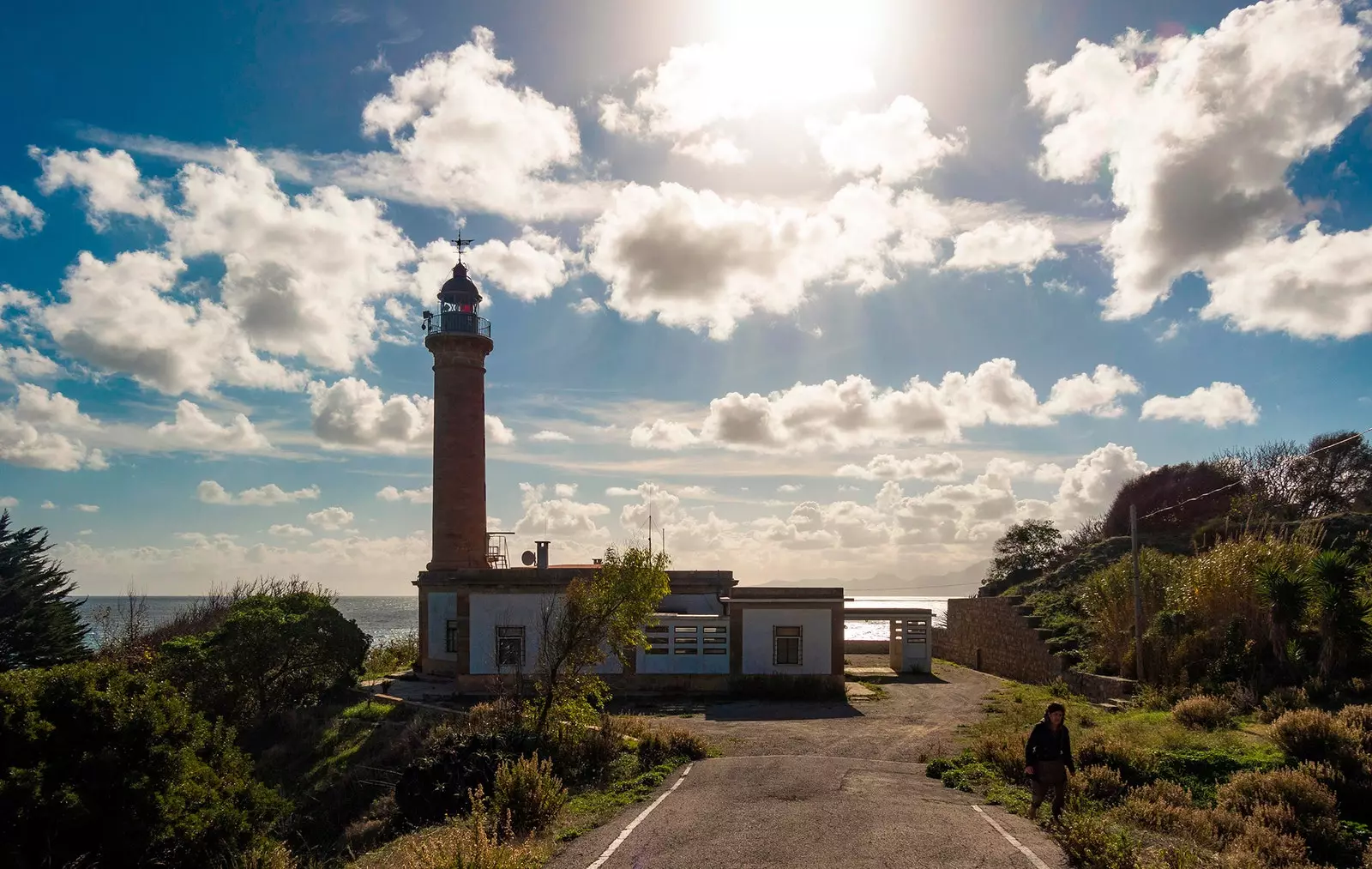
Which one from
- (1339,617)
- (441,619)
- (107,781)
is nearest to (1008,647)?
(1339,617)

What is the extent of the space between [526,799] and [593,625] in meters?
5.71

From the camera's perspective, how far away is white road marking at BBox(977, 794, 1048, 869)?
31.5 ft

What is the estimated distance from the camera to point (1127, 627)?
23.9 metres

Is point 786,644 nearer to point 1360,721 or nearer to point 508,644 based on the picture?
point 508,644

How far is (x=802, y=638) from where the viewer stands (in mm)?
29047

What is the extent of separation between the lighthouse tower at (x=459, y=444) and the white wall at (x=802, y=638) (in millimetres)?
12382

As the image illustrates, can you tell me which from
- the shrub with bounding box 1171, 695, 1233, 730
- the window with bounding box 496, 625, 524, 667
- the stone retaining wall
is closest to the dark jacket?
the shrub with bounding box 1171, 695, 1233, 730

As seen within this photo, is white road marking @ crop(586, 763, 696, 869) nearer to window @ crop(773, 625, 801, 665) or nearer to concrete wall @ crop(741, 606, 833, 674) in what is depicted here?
concrete wall @ crop(741, 606, 833, 674)

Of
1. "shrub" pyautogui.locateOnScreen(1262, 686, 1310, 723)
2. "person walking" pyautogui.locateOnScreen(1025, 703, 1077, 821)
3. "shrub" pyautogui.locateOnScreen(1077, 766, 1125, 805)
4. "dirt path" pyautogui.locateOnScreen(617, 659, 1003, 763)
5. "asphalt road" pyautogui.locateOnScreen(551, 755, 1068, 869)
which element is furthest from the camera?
"dirt path" pyautogui.locateOnScreen(617, 659, 1003, 763)

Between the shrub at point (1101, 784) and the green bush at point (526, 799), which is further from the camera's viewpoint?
the shrub at point (1101, 784)

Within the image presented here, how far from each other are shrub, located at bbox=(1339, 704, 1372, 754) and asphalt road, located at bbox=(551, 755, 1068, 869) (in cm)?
630

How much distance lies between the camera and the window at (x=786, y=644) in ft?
95.0

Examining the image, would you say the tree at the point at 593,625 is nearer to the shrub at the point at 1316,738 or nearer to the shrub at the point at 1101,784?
the shrub at the point at 1101,784

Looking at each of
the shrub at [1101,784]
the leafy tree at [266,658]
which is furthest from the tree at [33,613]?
the shrub at [1101,784]
